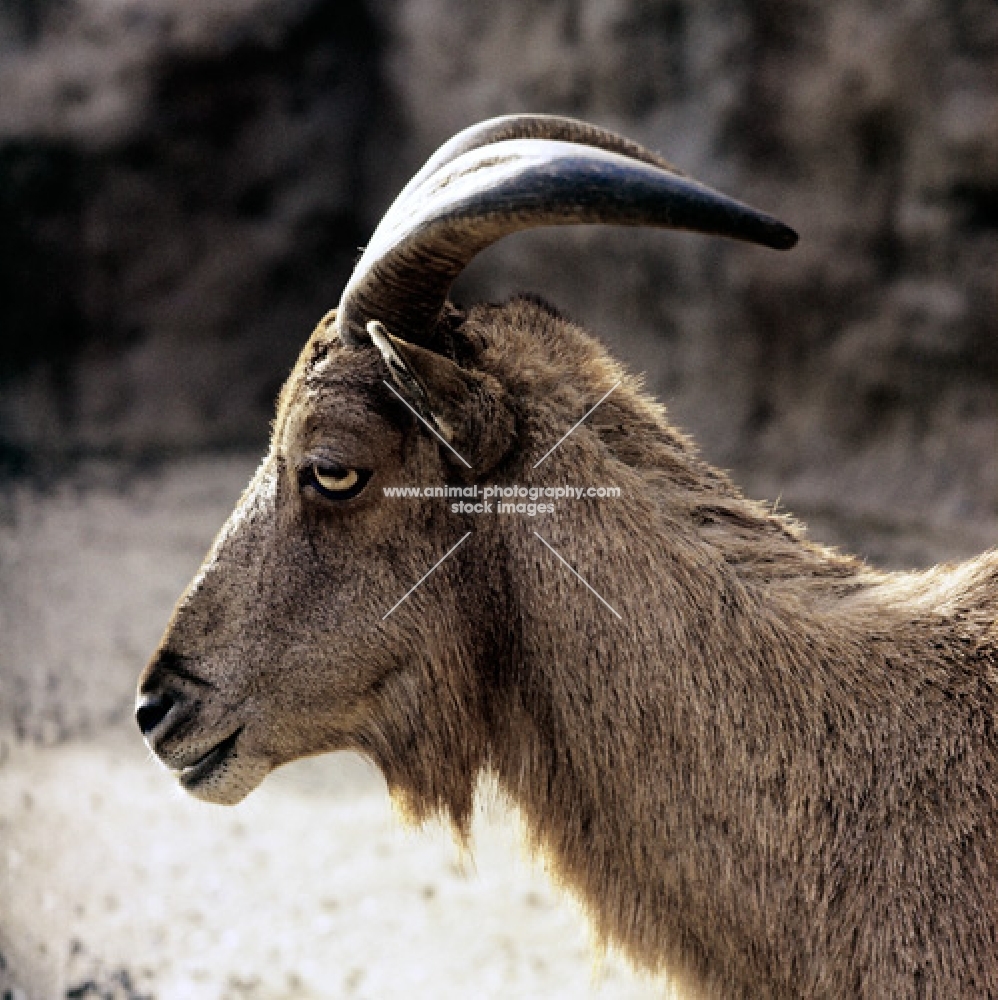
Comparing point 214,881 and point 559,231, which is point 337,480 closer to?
point 214,881

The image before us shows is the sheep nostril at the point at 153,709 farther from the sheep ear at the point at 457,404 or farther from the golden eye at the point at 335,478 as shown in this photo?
the sheep ear at the point at 457,404

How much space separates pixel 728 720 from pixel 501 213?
49.3 inches

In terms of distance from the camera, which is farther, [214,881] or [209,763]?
[214,881]

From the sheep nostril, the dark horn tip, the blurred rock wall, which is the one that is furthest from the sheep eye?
the blurred rock wall

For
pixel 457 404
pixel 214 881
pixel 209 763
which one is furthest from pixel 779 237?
pixel 214 881

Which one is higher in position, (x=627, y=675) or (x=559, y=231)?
(x=559, y=231)

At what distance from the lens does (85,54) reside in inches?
406

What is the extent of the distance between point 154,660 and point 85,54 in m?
8.39

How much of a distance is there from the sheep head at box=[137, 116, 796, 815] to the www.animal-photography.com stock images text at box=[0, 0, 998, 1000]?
0.04 feet

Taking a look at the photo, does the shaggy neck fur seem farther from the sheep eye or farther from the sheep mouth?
the sheep mouth

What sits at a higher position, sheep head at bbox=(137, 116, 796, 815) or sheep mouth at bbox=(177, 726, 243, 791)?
sheep head at bbox=(137, 116, 796, 815)

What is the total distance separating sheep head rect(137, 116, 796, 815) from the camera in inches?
120

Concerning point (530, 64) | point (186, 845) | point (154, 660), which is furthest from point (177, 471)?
point (154, 660)

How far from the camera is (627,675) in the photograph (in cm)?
300
